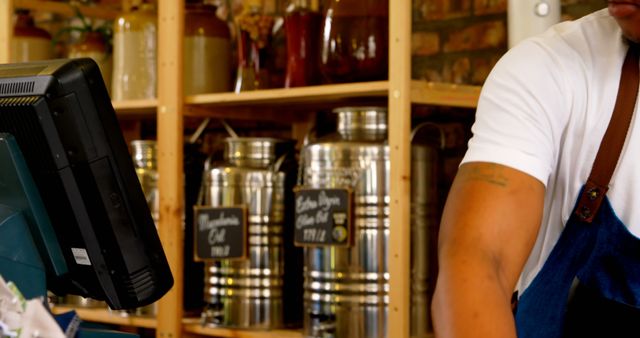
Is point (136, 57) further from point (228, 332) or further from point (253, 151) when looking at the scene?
point (228, 332)

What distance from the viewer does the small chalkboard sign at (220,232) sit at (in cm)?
254

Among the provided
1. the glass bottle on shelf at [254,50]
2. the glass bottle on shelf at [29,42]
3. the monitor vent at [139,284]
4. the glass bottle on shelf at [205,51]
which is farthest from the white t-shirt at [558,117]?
the glass bottle on shelf at [29,42]

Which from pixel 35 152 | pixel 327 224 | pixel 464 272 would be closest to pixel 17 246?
pixel 35 152

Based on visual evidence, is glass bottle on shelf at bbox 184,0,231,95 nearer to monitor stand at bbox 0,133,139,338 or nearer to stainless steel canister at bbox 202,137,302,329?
stainless steel canister at bbox 202,137,302,329

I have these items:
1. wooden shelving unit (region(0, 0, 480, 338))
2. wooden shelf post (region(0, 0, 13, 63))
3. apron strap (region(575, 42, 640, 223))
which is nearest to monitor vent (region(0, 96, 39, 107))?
apron strap (region(575, 42, 640, 223))

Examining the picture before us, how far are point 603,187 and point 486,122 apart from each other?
19 centimetres

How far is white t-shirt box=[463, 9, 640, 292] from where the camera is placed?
1.26 meters

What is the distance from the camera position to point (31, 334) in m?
0.86

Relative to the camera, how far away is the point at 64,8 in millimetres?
3400

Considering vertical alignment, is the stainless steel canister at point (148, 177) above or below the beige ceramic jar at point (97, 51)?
below

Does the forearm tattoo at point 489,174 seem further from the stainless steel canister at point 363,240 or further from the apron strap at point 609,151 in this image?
the stainless steel canister at point 363,240

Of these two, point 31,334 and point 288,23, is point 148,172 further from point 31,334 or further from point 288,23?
point 31,334

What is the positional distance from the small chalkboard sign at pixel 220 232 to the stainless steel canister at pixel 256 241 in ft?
0.07

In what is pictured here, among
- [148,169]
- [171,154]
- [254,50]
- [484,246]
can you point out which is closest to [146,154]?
[148,169]
